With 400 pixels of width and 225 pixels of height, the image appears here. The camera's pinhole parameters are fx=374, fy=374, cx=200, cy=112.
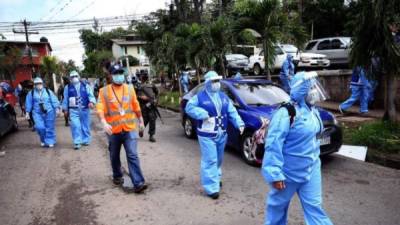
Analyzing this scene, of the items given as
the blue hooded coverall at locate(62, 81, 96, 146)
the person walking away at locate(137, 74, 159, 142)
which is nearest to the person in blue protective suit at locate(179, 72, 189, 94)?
the person walking away at locate(137, 74, 159, 142)

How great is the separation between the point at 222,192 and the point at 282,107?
8.37 feet

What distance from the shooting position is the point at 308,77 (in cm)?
326

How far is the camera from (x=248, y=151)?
6945mm

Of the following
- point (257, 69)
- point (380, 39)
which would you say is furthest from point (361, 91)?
point (257, 69)

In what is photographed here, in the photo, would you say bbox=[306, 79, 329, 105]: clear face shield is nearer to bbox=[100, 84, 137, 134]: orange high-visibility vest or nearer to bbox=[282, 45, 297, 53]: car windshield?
bbox=[100, 84, 137, 134]: orange high-visibility vest

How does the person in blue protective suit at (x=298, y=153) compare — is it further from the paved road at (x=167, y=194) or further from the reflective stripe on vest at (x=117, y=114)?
the reflective stripe on vest at (x=117, y=114)

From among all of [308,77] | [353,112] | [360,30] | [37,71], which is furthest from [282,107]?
[37,71]

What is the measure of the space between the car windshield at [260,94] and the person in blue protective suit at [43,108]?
15.4ft

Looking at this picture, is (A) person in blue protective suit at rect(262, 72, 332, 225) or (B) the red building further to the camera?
(B) the red building

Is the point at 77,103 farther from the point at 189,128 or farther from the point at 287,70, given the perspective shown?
the point at 287,70

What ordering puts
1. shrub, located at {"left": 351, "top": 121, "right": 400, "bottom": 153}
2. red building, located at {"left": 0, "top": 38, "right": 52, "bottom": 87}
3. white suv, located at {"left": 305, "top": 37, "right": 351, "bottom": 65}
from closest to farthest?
1. shrub, located at {"left": 351, "top": 121, "right": 400, "bottom": 153}
2. white suv, located at {"left": 305, "top": 37, "right": 351, "bottom": 65}
3. red building, located at {"left": 0, "top": 38, "right": 52, "bottom": 87}

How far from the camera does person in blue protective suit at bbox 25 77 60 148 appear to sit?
924 cm

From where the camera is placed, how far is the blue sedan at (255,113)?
6688 millimetres

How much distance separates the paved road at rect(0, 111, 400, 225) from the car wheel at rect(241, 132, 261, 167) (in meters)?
0.12
